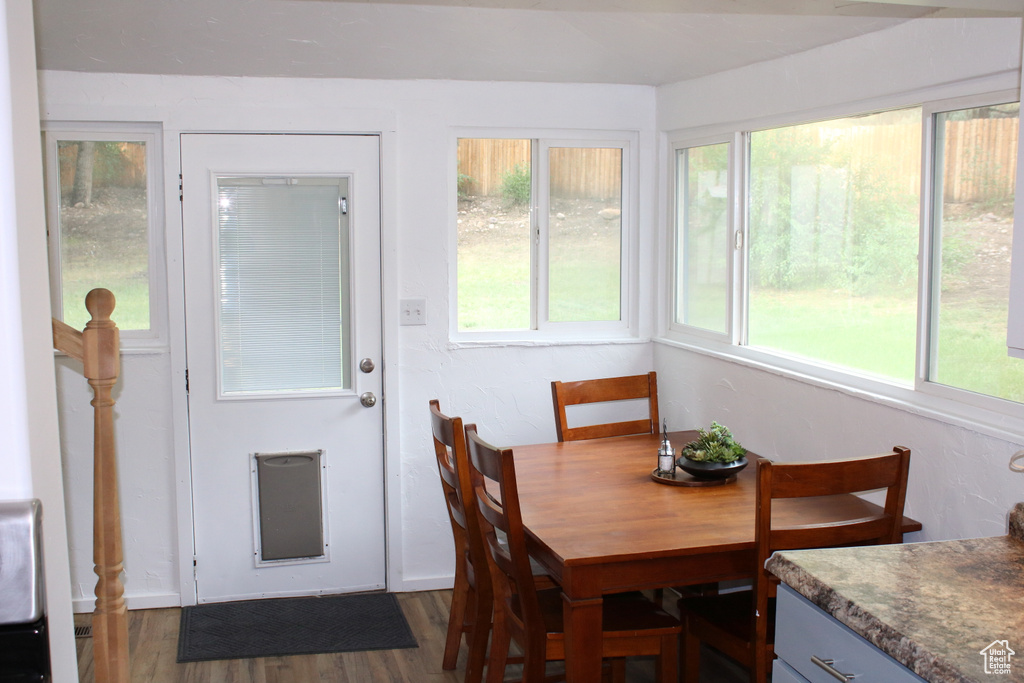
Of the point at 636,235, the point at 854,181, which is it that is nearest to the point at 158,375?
the point at 636,235

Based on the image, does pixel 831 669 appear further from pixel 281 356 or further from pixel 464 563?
pixel 281 356

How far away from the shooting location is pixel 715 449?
9.29 ft

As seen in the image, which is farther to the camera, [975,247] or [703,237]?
[703,237]

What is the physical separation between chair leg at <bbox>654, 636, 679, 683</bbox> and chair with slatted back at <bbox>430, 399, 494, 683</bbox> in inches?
23.0

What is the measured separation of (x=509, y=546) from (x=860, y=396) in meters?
1.20

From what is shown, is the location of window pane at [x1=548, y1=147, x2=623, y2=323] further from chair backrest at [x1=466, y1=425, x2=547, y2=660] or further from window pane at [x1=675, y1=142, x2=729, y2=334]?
chair backrest at [x1=466, y1=425, x2=547, y2=660]

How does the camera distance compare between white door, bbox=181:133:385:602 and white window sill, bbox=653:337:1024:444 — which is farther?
white door, bbox=181:133:385:602

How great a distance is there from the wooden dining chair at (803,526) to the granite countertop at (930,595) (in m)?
0.34

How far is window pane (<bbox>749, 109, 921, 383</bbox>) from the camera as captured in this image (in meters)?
2.74

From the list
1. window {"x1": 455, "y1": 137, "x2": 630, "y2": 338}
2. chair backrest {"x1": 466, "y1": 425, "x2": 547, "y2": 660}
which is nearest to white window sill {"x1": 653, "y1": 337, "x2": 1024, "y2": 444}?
window {"x1": 455, "y1": 137, "x2": 630, "y2": 338}

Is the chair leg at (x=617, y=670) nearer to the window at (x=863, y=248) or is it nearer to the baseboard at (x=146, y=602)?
the window at (x=863, y=248)

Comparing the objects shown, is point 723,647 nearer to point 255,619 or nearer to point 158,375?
point 255,619

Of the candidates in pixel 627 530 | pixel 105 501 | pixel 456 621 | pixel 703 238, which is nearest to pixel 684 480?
pixel 627 530

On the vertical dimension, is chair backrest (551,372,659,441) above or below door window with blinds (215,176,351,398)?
below
